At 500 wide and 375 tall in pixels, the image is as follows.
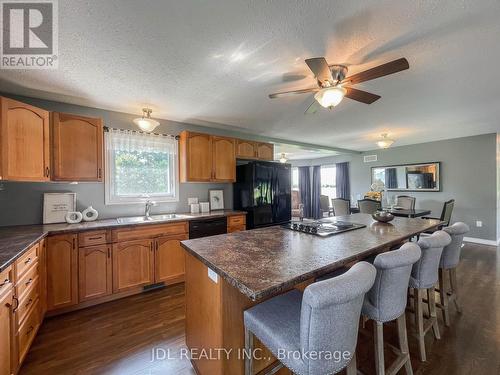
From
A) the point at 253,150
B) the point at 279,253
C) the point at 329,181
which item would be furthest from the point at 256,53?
the point at 329,181

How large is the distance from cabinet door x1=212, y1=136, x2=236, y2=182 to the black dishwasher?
734 millimetres

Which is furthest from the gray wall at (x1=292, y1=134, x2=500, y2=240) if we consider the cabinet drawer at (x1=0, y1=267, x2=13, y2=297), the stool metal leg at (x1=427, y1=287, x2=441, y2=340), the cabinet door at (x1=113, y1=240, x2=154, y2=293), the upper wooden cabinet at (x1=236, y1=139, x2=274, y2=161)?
the cabinet drawer at (x1=0, y1=267, x2=13, y2=297)

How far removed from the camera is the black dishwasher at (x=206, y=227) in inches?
117

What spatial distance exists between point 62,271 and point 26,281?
61cm

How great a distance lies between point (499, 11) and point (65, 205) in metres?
4.22

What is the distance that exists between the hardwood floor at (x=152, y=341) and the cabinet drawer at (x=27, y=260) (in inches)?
28.4

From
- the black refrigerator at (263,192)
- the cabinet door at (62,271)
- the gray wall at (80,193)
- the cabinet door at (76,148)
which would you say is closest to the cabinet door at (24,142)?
the cabinet door at (76,148)

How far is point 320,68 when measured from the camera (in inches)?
61.5

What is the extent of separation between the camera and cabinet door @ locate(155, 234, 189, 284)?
8.98ft

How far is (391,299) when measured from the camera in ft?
4.11

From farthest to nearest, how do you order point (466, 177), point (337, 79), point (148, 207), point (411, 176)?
point (411, 176)
point (466, 177)
point (148, 207)
point (337, 79)

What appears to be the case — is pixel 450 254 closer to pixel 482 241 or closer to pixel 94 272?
pixel 94 272

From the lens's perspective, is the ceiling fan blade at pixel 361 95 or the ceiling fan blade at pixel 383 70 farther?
the ceiling fan blade at pixel 361 95

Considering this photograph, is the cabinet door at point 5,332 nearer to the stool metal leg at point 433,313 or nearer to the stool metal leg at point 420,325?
the stool metal leg at point 420,325
